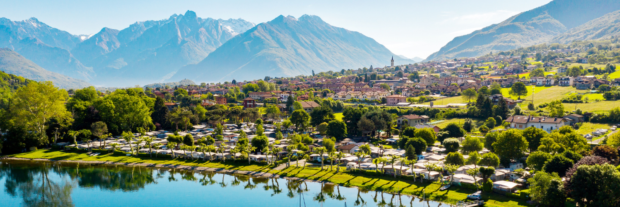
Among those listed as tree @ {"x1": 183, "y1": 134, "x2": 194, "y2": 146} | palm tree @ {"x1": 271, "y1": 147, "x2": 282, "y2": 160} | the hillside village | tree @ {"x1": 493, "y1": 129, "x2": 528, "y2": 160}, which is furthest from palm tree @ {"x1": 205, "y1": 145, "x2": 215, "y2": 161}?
tree @ {"x1": 493, "y1": 129, "x2": 528, "y2": 160}

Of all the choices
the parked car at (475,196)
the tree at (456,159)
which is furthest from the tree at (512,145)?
the parked car at (475,196)

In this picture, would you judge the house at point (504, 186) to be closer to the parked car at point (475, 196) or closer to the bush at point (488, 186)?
the bush at point (488, 186)

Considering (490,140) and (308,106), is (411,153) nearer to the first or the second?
(490,140)

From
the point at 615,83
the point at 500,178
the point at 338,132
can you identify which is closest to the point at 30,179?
the point at 338,132

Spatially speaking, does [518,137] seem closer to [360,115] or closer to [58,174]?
[360,115]

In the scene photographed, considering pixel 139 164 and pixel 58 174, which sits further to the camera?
pixel 139 164

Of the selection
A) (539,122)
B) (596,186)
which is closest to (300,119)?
(539,122)
